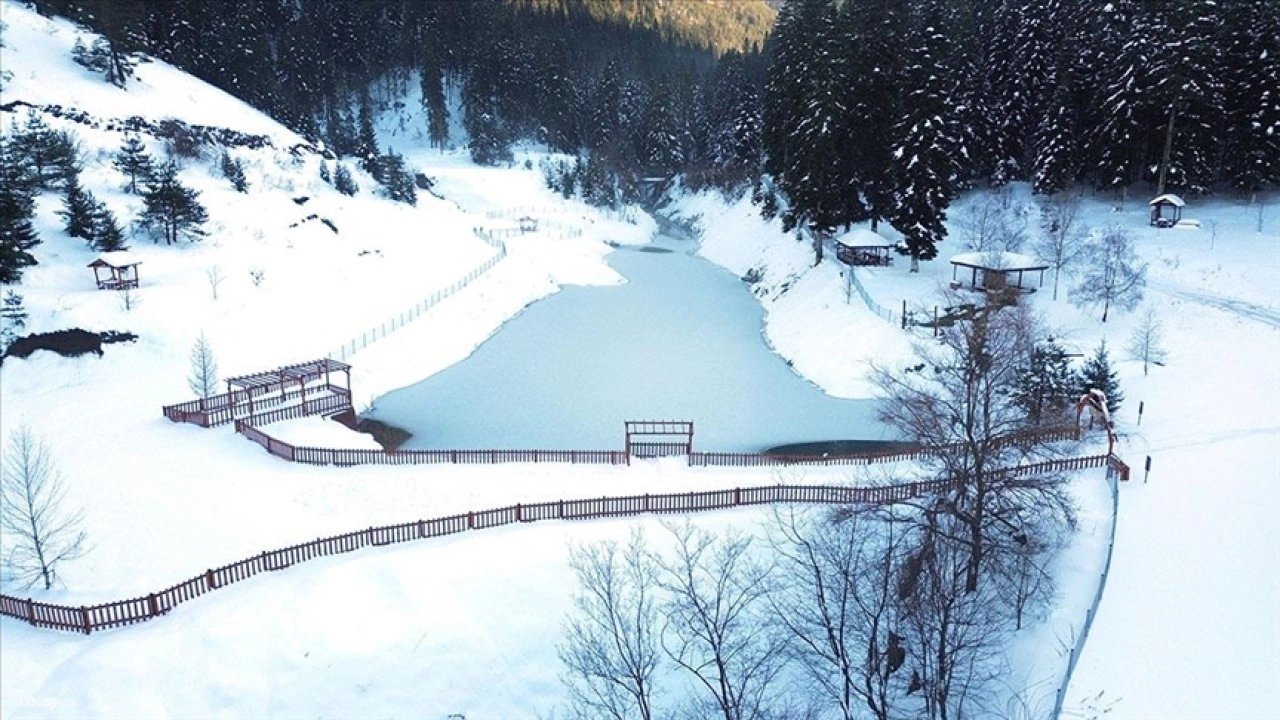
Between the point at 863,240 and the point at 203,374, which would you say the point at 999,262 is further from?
the point at 203,374

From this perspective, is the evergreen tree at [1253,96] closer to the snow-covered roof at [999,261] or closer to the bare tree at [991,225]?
the bare tree at [991,225]

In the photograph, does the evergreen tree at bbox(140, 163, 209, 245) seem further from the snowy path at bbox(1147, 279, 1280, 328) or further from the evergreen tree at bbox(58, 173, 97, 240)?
the snowy path at bbox(1147, 279, 1280, 328)

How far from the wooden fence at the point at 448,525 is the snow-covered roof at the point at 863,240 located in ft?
69.3

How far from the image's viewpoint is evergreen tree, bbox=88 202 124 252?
120 ft

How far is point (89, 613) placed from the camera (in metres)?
16.2

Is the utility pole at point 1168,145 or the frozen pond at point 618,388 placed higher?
the utility pole at point 1168,145

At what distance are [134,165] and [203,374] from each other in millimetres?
23189

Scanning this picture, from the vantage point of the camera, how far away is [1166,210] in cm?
4200

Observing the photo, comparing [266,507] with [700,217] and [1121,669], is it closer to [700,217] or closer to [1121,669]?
[1121,669]

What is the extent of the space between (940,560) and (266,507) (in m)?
16.4

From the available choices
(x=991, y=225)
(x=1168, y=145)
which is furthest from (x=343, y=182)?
(x=1168, y=145)

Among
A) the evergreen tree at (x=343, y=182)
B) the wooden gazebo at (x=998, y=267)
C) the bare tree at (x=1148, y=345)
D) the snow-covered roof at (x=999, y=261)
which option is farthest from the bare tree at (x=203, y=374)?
→ the bare tree at (x=1148, y=345)

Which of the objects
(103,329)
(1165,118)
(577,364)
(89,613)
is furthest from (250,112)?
(1165,118)

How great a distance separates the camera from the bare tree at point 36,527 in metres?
18.0
